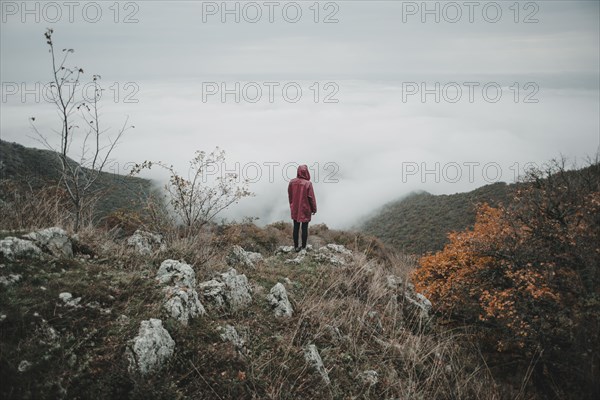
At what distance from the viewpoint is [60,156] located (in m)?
5.88

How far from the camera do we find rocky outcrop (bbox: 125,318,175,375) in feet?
9.99

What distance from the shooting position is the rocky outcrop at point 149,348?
304 cm

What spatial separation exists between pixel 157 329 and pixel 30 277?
1.53m

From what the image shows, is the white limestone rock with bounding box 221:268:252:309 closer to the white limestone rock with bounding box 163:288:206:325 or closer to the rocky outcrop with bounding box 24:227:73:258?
the white limestone rock with bounding box 163:288:206:325

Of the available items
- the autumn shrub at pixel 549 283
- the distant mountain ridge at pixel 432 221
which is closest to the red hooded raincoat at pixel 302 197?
the autumn shrub at pixel 549 283

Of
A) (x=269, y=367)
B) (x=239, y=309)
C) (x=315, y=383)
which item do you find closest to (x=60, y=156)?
(x=239, y=309)

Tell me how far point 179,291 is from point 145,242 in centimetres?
233

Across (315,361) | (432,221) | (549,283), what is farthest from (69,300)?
(432,221)

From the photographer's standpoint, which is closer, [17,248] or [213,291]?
A: [17,248]

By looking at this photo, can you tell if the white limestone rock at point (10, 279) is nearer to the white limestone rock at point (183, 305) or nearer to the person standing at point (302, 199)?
the white limestone rock at point (183, 305)

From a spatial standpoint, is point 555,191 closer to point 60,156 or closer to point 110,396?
point 110,396

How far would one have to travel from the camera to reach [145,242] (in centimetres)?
585

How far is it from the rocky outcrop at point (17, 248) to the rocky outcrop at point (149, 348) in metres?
1.82

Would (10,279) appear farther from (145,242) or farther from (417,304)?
(417,304)
